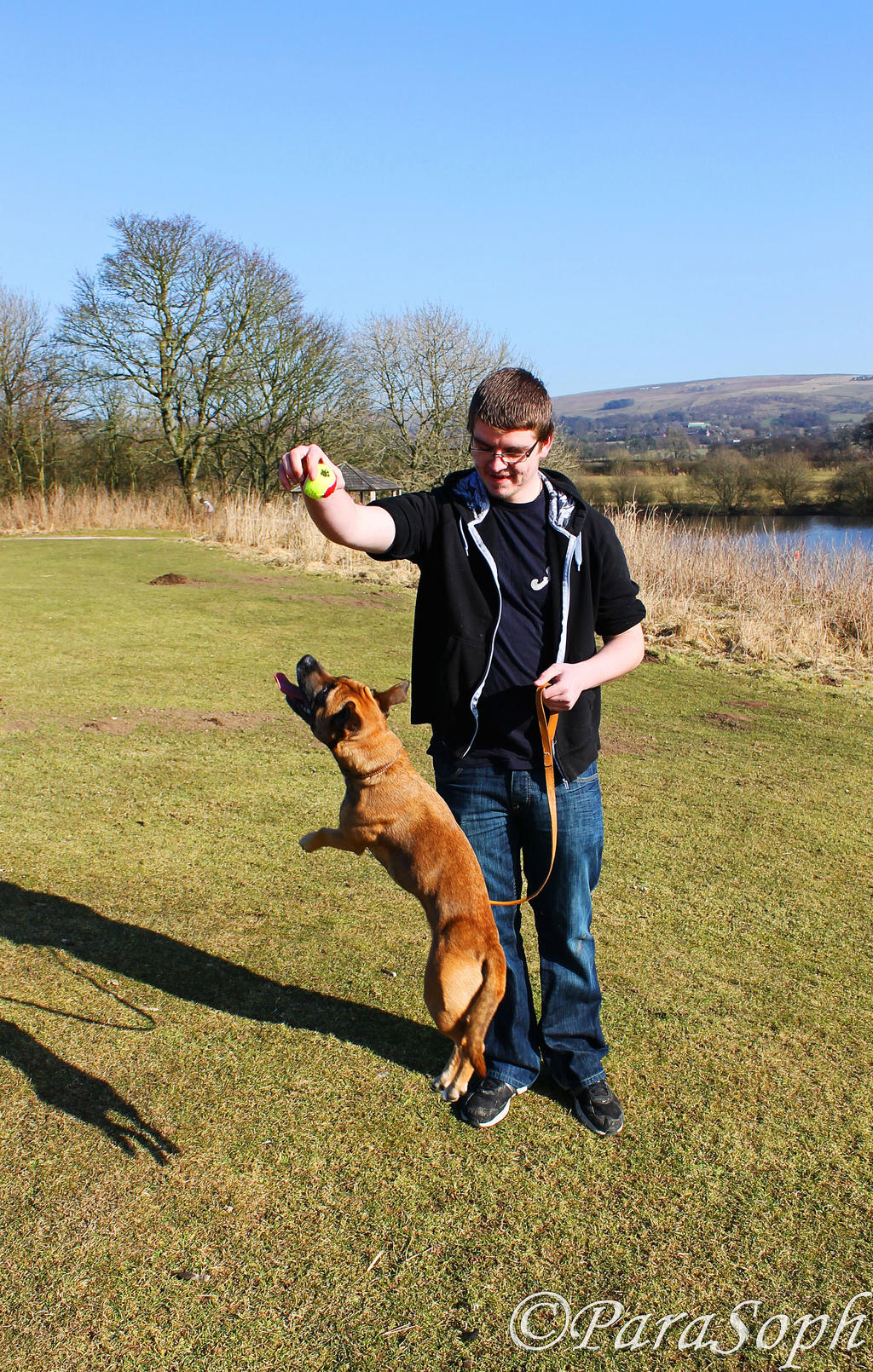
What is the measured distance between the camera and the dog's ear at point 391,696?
11.2 feet

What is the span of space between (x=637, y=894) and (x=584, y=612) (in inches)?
105

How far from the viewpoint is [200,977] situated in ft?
13.6

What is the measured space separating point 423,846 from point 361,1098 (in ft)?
3.37

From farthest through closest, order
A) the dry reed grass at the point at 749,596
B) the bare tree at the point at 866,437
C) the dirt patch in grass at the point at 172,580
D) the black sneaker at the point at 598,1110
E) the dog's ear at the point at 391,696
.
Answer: the bare tree at the point at 866,437, the dirt patch in grass at the point at 172,580, the dry reed grass at the point at 749,596, the dog's ear at the point at 391,696, the black sneaker at the point at 598,1110

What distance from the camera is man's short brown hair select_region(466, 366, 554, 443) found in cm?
271

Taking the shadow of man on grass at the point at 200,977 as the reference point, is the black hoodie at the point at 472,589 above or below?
above

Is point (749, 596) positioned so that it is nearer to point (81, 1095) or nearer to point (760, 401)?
point (81, 1095)

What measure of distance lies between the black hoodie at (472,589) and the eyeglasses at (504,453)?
0.19m

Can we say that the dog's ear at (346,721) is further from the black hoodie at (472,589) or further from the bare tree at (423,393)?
the bare tree at (423,393)

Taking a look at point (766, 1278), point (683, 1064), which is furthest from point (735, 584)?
point (766, 1278)

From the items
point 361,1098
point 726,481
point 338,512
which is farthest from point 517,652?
point 726,481

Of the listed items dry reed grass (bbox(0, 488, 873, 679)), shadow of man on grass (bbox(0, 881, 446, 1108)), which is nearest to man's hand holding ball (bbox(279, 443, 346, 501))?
shadow of man on grass (bbox(0, 881, 446, 1108))

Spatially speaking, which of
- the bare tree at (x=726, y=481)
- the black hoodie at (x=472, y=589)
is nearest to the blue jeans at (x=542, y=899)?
the black hoodie at (x=472, y=589)

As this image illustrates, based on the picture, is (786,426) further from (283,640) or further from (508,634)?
(508,634)
